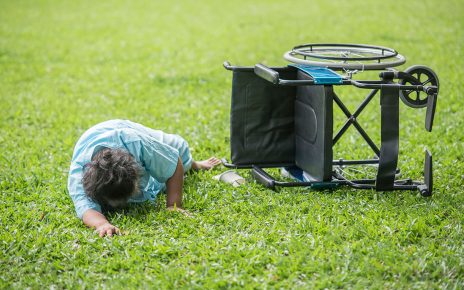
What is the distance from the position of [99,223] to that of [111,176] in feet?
1.05

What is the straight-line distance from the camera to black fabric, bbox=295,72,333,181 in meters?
4.17

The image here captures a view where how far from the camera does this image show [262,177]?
4578 mm

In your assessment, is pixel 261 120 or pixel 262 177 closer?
pixel 262 177

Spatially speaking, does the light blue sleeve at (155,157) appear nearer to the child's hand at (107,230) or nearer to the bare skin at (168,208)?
the bare skin at (168,208)

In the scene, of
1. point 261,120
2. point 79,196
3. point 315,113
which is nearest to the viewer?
point 79,196

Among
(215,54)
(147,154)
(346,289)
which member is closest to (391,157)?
(346,289)

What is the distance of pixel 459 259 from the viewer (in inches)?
135

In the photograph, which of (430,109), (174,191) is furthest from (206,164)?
(430,109)

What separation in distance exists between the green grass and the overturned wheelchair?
0.64 feet

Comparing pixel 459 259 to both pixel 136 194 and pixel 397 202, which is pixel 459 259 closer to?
pixel 397 202

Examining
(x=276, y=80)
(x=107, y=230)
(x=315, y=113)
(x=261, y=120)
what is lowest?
(x=107, y=230)

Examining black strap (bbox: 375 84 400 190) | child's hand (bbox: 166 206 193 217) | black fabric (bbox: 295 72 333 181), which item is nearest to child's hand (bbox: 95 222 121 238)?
child's hand (bbox: 166 206 193 217)

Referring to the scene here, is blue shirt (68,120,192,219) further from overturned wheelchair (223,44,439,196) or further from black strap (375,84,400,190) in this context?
black strap (375,84,400,190)

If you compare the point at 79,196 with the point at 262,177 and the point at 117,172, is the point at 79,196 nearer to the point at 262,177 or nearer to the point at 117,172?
the point at 117,172
